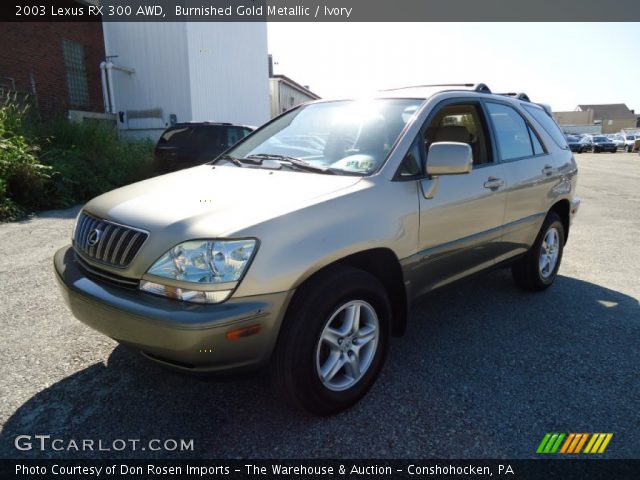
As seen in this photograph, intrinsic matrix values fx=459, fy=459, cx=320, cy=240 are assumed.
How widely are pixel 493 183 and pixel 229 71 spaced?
16135mm

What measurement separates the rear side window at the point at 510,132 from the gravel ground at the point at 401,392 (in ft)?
4.50

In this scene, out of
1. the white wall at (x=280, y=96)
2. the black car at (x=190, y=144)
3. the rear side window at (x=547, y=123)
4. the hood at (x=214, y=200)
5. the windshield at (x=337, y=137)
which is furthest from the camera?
the white wall at (x=280, y=96)

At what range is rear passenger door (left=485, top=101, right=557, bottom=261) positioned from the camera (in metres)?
3.69

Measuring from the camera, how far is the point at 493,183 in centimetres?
343

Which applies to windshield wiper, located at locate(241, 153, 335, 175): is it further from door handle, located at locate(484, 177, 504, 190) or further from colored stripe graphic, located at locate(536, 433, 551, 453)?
colored stripe graphic, located at locate(536, 433, 551, 453)

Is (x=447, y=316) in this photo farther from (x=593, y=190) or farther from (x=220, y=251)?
(x=593, y=190)

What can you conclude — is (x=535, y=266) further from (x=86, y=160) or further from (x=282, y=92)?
(x=282, y=92)

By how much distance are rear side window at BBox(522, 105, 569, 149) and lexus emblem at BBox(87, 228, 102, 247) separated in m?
3.81

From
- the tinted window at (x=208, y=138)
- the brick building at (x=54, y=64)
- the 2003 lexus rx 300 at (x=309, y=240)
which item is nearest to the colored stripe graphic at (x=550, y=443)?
the 2003 lexus rx 300 at (x=309, y=240)

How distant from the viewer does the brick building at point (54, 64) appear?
13242 millimetres

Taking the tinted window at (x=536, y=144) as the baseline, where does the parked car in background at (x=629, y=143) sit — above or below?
below

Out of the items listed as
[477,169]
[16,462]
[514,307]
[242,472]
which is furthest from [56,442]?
[514,307]

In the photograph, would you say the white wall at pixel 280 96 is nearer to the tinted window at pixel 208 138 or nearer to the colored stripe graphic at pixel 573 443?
the tinted window at pixel 208 138

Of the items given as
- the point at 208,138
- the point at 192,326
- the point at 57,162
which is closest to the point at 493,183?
the point at 192,326
